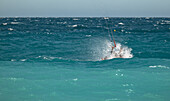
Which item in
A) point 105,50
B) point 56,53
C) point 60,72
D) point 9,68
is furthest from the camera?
point 105,50

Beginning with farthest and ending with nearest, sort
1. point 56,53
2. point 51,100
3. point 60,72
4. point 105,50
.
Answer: point 105,50, point 56,53, point 60,72, point 51,100

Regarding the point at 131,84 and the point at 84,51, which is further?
the point at 84,51

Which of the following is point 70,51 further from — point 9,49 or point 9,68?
point 9,68

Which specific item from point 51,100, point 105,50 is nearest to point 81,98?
point 51,100

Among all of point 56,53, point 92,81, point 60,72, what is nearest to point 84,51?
point 56,53

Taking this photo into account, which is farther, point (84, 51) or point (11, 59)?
point (84, 51)

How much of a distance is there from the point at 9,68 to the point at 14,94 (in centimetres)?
608

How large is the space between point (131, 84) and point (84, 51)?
13.5 metres

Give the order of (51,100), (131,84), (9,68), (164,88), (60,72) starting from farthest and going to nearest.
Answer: (9,68) < (60,72) < (131,84) < (164,88) < (51,100)

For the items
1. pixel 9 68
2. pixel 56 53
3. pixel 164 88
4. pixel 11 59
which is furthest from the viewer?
pixel 56 53

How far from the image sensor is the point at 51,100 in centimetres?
962

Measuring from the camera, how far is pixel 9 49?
2462 centimetres

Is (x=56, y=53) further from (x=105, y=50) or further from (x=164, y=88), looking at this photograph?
(x=164, y=88)

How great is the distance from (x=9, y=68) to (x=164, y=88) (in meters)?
11.5
